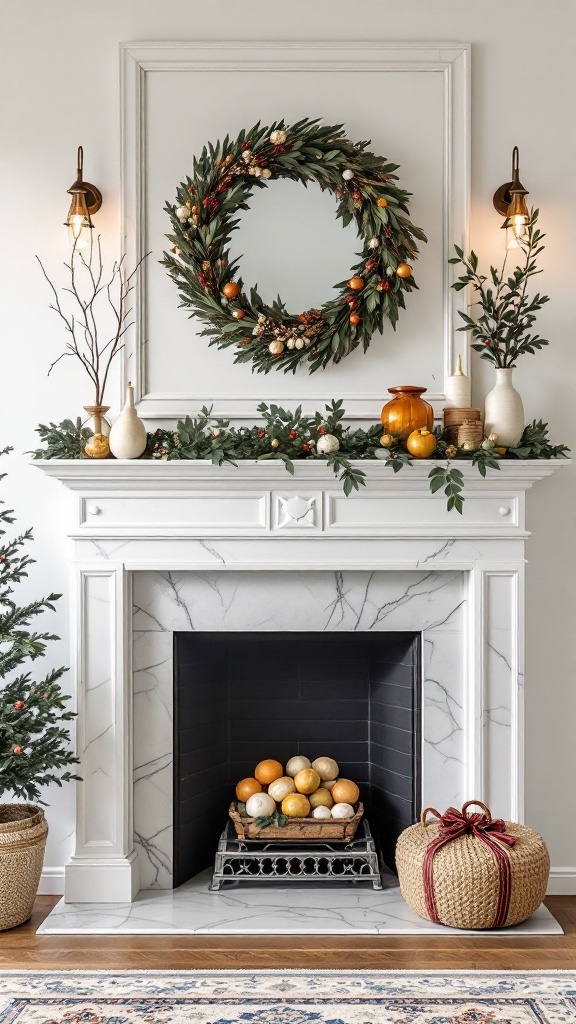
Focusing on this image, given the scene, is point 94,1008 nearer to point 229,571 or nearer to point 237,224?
point 229,571

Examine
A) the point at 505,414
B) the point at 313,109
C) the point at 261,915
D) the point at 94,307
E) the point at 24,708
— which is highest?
the point at 313,109

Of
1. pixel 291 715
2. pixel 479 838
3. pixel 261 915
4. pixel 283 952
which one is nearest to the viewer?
pixel 283 952

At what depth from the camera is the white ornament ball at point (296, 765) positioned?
319 cm

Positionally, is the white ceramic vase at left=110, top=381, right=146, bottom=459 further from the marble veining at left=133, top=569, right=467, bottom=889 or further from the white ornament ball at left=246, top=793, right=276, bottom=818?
the white ornament ball at left=246, top=793, right=276, bottom=818

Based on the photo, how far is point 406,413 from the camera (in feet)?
9.40

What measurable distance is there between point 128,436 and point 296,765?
4.37 ft

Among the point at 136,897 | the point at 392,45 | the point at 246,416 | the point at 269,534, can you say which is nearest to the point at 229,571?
the point at 269,534

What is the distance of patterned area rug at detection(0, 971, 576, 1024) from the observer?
86.9 inches

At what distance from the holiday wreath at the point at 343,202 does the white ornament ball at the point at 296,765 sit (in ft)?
4.59

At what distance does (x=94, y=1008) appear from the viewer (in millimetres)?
2252

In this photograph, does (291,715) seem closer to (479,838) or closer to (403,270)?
(479,838)

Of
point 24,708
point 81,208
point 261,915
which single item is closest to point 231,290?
point 81,208

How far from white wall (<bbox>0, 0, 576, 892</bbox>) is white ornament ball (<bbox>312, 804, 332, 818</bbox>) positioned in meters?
0.70

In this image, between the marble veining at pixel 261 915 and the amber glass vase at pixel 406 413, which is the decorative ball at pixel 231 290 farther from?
the marble veining at pixel 261 915
